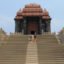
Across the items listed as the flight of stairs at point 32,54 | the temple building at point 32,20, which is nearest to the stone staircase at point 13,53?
the flight of stairs at point 32,54

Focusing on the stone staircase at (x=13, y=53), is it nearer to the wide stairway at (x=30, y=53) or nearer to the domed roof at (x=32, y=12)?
the wide stairway at (x=30, y=53)

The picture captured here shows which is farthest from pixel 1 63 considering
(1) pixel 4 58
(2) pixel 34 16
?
(2) pixel 34 16

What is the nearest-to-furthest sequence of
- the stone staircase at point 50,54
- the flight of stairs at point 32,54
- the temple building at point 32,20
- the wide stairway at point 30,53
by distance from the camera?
the stone staircase at point 50,54, the wide stairway at point 30,53, the flight of stairs at point 32,54, the temple building at point 32,20

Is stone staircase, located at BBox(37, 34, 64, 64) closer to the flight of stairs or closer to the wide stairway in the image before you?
the wide stairway

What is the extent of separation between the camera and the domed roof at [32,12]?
55.1m

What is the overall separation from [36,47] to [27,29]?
82.3 ft

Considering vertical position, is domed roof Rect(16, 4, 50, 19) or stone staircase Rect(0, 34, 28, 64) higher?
domed roof Rect(16, 4, 50, 19)

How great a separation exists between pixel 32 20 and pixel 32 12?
1.44 meters

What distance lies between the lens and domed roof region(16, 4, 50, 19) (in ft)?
181

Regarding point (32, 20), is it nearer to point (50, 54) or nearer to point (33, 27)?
point (33, 27)

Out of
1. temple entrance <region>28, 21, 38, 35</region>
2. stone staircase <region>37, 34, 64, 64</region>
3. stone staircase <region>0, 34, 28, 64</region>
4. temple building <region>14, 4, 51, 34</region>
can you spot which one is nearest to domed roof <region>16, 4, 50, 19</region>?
temple building <region>14, 4, 51, 34</region>

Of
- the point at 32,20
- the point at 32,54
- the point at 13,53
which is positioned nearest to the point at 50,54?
the point at 32,54

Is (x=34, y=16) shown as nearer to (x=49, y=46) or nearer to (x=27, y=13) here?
(x=27, y=13)

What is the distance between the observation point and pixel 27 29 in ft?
180
